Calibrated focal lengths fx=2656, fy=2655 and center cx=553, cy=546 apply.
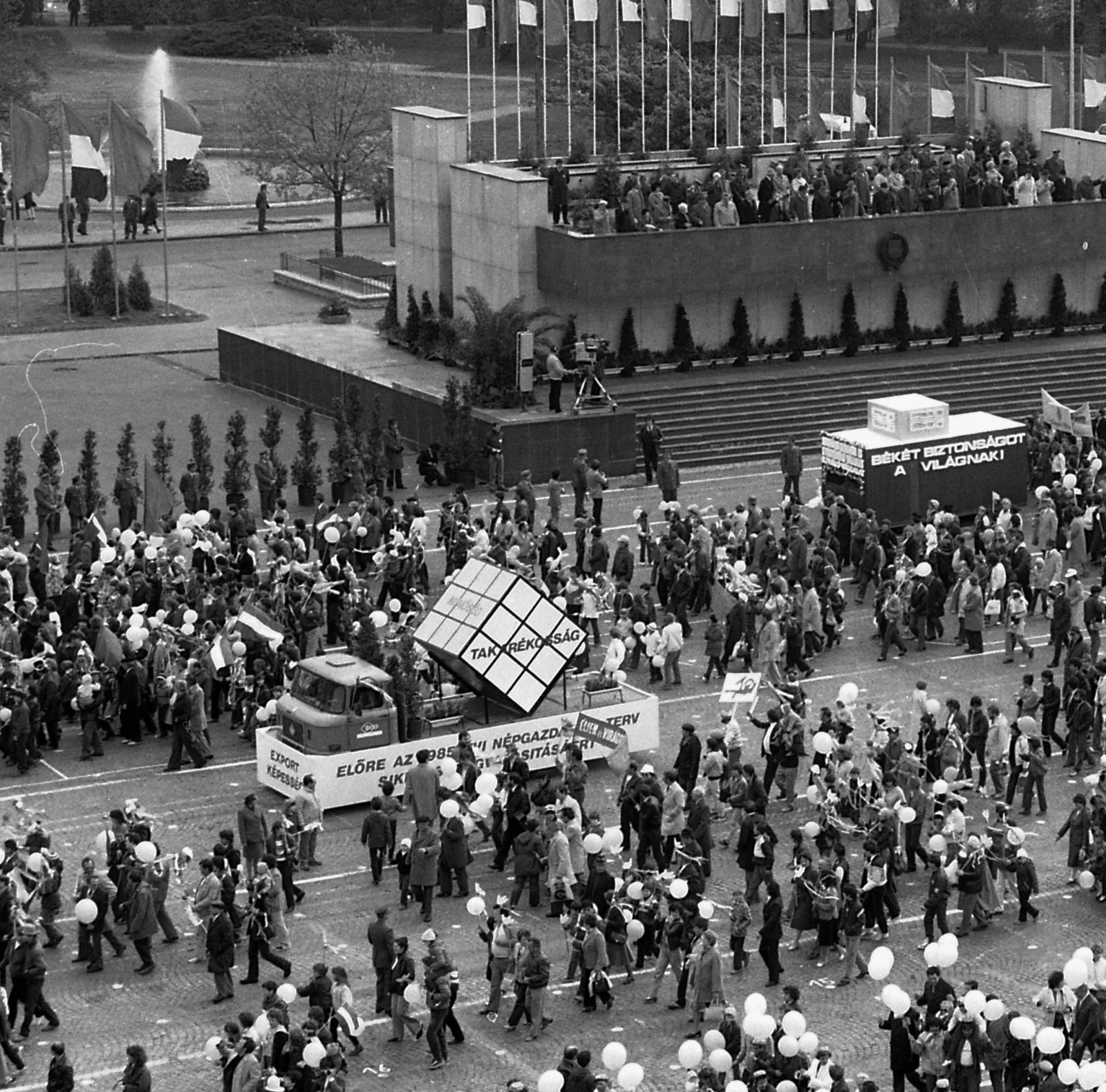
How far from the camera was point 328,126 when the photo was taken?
77.9 metres

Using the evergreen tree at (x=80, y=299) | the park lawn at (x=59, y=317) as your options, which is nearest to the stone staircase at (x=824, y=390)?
the park lawn at (x=59, y=317)

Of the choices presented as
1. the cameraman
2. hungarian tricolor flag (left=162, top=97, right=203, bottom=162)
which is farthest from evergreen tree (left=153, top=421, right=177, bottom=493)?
hungarian tricolor flag (left=162, top=97, right=203, bottom=162)

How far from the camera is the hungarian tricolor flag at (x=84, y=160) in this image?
62750mm

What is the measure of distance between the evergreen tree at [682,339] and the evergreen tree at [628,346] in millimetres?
1020

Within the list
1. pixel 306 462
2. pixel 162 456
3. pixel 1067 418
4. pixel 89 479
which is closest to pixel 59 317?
pixel 306 462

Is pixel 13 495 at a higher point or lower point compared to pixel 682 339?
lower

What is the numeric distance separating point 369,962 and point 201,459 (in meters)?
19.5

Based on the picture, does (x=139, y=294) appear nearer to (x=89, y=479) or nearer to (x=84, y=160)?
(x=84, y=160)

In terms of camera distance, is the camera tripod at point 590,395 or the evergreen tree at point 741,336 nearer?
the camera tripod at point 590,395

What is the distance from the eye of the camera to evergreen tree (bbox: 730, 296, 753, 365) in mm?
57562

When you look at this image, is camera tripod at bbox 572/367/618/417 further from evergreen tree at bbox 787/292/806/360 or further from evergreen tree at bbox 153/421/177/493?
evergreen tree at bbox 153/421/177/493

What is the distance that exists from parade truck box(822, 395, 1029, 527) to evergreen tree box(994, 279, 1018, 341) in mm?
12550

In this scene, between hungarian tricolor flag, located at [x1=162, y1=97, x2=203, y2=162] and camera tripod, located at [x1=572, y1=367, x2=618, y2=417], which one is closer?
camera tripod, located at [x1=572, y1=367, x2=618, y2=417]

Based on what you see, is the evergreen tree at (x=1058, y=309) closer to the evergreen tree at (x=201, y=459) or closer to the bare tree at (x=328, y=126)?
the evergreen tree at (x=201, y=459)
